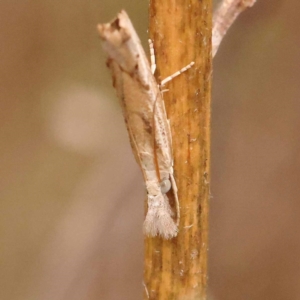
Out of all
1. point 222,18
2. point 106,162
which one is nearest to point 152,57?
point 222,18

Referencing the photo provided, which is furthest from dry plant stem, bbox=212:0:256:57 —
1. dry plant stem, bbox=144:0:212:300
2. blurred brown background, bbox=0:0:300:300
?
blurred brown background, bbox=0:0:300:300

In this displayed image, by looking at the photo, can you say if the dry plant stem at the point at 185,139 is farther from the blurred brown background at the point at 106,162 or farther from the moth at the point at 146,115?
the blurred brown background at the point at 106,162

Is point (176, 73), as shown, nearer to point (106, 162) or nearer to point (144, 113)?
point (144, 113)

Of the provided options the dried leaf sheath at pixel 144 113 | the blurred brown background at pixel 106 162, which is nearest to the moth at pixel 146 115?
the dried leaf sheath at pixel 144 113

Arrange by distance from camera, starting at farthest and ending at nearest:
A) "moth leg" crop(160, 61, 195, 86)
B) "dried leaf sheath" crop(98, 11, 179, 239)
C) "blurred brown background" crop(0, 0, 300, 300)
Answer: "blurred brown background" crop(0, 0, 300, 300), "moth leg" crop(160, 61, 195, 86), "dried leaf sheath" crop(98, 11, 179, 239)

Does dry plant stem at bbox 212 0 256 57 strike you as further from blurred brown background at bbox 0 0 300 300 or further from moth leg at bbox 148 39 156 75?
blurred brown background at bbox 0 0 300 300

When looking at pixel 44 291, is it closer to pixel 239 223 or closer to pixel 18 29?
pixel 239 223
